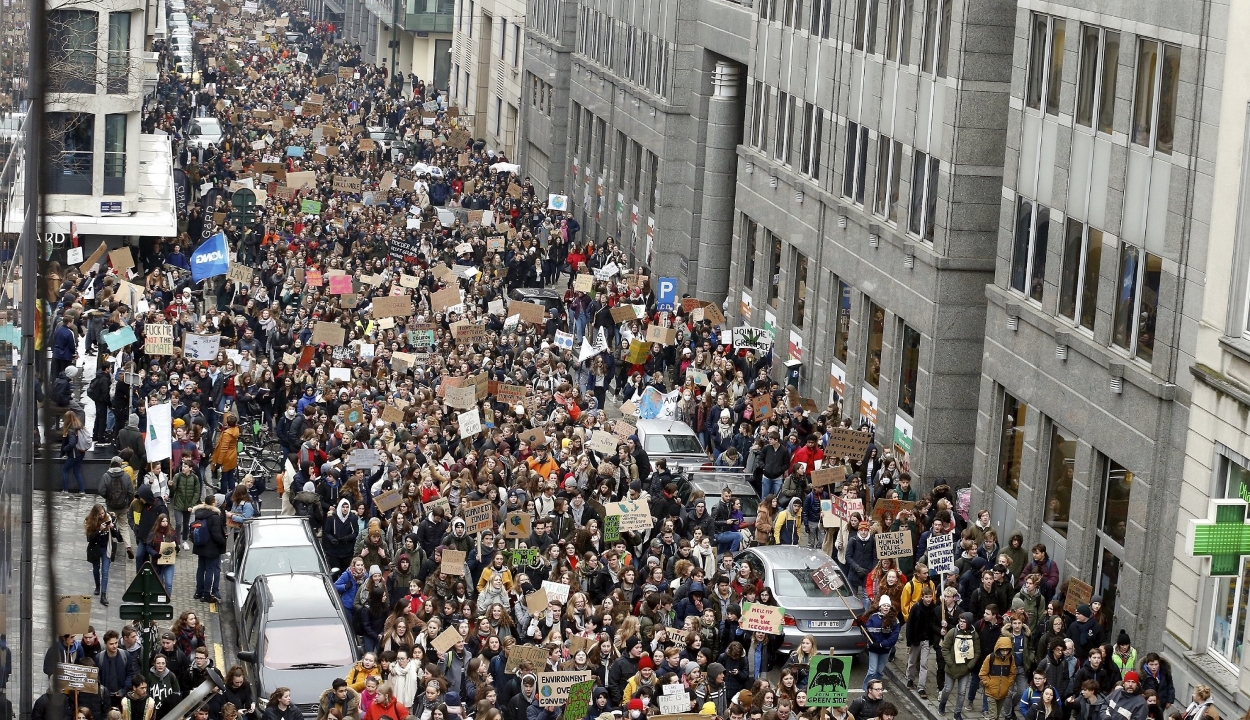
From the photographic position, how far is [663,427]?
31297 millimetres

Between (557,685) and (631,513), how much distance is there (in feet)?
18.5

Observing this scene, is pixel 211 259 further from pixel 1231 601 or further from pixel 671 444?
pixel 1231 601

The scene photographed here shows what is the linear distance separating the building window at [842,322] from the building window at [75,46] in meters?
19.9

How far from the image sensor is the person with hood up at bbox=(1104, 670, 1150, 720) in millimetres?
18344

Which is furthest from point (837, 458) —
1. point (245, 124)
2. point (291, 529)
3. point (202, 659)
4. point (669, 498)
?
point (245, 124)

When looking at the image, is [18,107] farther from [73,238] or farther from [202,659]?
[73,238]

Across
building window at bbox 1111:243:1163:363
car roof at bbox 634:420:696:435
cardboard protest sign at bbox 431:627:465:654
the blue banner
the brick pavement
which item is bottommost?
the brick pavement

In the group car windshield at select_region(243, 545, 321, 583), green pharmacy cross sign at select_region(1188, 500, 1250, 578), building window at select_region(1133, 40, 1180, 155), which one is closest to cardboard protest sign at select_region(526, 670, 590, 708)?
car windshield at select_region(243, 545, 321, 583)

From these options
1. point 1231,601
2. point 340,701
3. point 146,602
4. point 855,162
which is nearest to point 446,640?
point 340,701

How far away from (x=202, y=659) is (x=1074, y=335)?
12.9m

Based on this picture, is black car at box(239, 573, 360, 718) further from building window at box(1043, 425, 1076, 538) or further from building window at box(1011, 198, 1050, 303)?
building window at box(1011, 198, 1050, 303)

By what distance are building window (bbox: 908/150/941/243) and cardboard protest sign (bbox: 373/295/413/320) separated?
31.0 ft

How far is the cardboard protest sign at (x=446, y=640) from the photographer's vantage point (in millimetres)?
19078

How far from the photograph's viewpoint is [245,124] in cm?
7538
